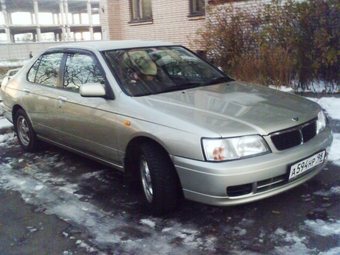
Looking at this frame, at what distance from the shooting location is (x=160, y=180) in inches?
136

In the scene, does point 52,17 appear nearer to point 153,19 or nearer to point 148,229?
point 153,19

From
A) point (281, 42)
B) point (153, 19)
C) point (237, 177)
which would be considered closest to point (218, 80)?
point (237, 177)

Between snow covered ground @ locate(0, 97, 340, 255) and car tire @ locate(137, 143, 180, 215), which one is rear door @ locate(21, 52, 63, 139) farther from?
car tire @ locate(137, 143, 180, 215)

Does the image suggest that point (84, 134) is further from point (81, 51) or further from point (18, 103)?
point (18, 103)

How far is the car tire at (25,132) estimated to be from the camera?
18.7 feet

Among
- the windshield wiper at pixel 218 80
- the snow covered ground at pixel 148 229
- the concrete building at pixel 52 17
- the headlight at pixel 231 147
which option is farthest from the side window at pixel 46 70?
the concrete building at pixel 52 17

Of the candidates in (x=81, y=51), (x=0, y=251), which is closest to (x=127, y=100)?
(x=81, y=51)

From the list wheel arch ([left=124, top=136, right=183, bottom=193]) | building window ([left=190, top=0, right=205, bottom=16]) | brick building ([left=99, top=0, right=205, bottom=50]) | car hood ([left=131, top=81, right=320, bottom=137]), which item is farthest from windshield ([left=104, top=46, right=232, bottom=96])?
building window ([left=190, top=0, right=205, bottom=16])

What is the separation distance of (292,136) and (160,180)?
119cm

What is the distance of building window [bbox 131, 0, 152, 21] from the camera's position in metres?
15.0

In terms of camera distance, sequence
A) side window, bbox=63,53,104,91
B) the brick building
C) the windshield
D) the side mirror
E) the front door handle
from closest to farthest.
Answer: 1. the side mirror
2. the windshield
3. side window, bbox=63,53,104,91
4. the front door handle
5. the brick building

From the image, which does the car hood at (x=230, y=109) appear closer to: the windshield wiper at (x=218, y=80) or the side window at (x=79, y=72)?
the windshield wiper at (x=218, y=80)

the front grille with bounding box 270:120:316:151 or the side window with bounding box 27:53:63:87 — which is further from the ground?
the side window with bounding box 27:53:63:87

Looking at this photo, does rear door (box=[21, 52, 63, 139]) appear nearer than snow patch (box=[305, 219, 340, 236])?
No
